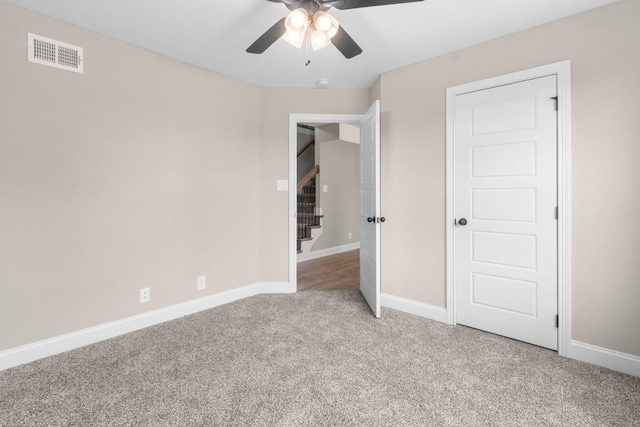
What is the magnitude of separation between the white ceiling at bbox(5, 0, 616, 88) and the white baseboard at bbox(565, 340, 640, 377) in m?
2.35

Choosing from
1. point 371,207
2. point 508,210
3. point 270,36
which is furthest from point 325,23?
point 508,210

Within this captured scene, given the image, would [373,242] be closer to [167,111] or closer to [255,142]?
[255,142]

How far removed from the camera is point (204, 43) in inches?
102

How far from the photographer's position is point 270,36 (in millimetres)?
1896

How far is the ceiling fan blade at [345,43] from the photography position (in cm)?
185

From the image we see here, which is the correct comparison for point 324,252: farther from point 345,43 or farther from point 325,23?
point 325,23

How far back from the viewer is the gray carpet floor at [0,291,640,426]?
62.9 inches

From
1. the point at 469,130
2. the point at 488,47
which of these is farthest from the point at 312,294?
the point at 488,47

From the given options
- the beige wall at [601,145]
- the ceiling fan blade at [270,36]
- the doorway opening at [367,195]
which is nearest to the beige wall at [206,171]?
the beige wall at [601,145]

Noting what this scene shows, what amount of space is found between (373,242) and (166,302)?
205 cm

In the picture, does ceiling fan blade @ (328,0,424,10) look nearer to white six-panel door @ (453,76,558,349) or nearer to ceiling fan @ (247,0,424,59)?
ceiling fan @ (247,0,424,59)

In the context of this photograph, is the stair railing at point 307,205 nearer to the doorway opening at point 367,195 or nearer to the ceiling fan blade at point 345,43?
the doorway opening at point 367,195

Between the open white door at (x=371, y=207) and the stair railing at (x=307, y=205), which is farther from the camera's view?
the stair railing at (x=307, y=205)

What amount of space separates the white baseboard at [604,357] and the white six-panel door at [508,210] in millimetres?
132
